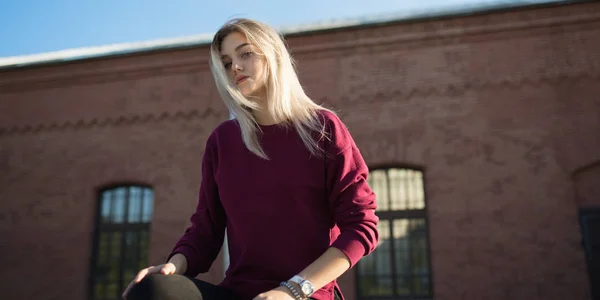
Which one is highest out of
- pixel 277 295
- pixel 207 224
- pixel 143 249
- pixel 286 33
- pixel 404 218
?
pixel 286 33

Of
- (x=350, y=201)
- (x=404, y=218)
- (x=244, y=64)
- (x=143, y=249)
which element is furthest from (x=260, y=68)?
(x=143, y=249)

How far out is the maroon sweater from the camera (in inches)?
65.4

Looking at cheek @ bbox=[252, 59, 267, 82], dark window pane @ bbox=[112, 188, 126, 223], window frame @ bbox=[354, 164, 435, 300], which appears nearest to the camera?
cheek @ bbox=[252, 59, 267, 82]

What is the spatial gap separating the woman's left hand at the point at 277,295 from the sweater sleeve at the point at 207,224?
47cm

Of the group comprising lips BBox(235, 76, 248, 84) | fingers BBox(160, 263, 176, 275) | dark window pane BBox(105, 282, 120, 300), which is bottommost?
dark window pane BBox(105, 282, 120, 300)

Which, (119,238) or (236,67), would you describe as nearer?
(236,67)

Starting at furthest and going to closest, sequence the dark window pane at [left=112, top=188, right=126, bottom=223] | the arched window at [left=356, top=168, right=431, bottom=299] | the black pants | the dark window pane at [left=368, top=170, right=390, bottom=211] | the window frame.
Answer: the dark window pane at [left=112, top=188, right=126, bottom=223], the dark window pane at [left=368, top=170, right=390, bottom=211], the arched window at [left=356, top=168, right=431, bottom=299], the window frame, the black pants

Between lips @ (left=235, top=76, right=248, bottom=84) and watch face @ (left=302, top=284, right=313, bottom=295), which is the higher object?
lips @ (left=235, top=76, right=248, bottom=84)

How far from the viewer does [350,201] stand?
167 centimetres

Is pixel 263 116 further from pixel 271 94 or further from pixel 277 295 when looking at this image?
pixel 277 295

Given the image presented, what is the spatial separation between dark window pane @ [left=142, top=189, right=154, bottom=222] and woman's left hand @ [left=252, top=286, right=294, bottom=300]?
8647 mm

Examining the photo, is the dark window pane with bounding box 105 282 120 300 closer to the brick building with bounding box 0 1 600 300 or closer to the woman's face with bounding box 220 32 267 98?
the brick building with bounding box 0 1 600 300

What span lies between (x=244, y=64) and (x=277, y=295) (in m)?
0.83

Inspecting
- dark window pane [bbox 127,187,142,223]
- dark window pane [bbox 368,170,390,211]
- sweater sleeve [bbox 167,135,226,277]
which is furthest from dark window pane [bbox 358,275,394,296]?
sweater sleeve [bbox 167,135,226,277]
